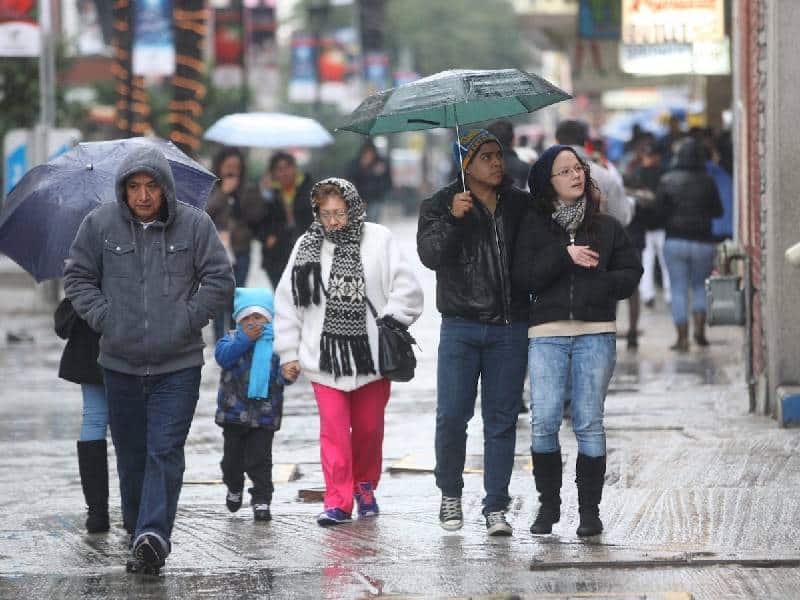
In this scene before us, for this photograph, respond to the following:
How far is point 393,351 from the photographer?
8.84m

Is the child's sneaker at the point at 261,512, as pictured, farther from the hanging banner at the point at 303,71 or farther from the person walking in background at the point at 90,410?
the hanging banner at the point at 303,71

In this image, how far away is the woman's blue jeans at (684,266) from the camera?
16.6 m

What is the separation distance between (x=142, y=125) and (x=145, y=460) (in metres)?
25.7

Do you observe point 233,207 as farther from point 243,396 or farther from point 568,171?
point 568,171

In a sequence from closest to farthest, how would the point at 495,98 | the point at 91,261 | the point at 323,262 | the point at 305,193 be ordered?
the point at 91,261 → the point at 495,98 → the point at 323,262 → the point at 305,193

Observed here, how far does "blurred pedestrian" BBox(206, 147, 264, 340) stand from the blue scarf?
23.2 ft

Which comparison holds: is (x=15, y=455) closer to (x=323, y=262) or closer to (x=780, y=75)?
(x=323, y=262)

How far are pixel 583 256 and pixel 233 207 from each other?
8904 millimetres

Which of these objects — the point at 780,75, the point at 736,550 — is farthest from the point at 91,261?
the point at 780,75

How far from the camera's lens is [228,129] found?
55.5 ft

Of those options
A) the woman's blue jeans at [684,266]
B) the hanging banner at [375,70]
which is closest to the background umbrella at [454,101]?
the woman's blue jeans at [684,266]

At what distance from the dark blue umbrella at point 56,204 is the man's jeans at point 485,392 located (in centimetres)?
140

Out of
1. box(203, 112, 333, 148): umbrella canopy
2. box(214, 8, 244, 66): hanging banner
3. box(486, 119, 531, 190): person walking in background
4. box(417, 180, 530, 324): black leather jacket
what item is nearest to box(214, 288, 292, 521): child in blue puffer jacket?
box(417, 180, 530, 324): black leather jacket

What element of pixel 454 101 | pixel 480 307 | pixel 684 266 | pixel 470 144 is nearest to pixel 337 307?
pixel 480 307
